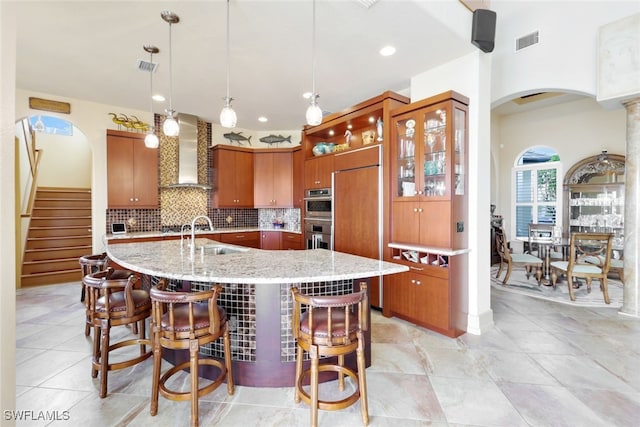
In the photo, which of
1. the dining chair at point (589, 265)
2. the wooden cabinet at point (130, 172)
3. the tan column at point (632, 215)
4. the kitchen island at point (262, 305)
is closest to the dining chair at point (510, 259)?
the dining chair at point (589, 265)

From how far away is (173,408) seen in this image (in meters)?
1.96

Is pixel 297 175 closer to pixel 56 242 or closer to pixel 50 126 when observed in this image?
pixel 56 242

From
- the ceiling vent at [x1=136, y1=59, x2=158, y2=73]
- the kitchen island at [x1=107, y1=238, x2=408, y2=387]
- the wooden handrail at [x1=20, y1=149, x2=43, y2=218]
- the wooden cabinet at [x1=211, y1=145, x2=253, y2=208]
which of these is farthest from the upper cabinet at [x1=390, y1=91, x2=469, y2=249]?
the wooden handrail at [x1=20, y1=149, x2=43, y2=218]

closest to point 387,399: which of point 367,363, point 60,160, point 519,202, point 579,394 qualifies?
point 367,363

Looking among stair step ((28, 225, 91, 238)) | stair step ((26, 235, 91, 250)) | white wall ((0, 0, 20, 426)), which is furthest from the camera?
stair step ((28, 225, 91, 238))

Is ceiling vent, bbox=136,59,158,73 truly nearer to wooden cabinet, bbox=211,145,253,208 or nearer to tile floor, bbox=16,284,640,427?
wooden cabinet, bbox=211,145,253,208

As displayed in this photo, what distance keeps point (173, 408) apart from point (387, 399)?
4.73 ft

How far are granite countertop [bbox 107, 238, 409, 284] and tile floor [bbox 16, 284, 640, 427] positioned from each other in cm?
89

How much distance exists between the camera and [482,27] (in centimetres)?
290

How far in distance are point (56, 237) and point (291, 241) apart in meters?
4.38

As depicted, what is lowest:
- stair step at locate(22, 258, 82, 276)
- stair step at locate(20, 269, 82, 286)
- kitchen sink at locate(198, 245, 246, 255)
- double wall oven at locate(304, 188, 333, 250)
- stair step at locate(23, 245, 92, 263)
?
stair step at locate(20, 269, 82, 286)

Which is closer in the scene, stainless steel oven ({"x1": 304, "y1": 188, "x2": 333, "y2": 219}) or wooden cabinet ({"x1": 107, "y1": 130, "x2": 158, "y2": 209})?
stainless steel oven ({"x1": 304, "y1": 188, "x2": 333, "y2": 219})

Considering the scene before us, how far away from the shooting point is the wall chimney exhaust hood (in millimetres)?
5508

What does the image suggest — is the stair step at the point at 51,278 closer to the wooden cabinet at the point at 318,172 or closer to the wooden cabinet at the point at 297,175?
the wooden cabinet at the point at 297,175
